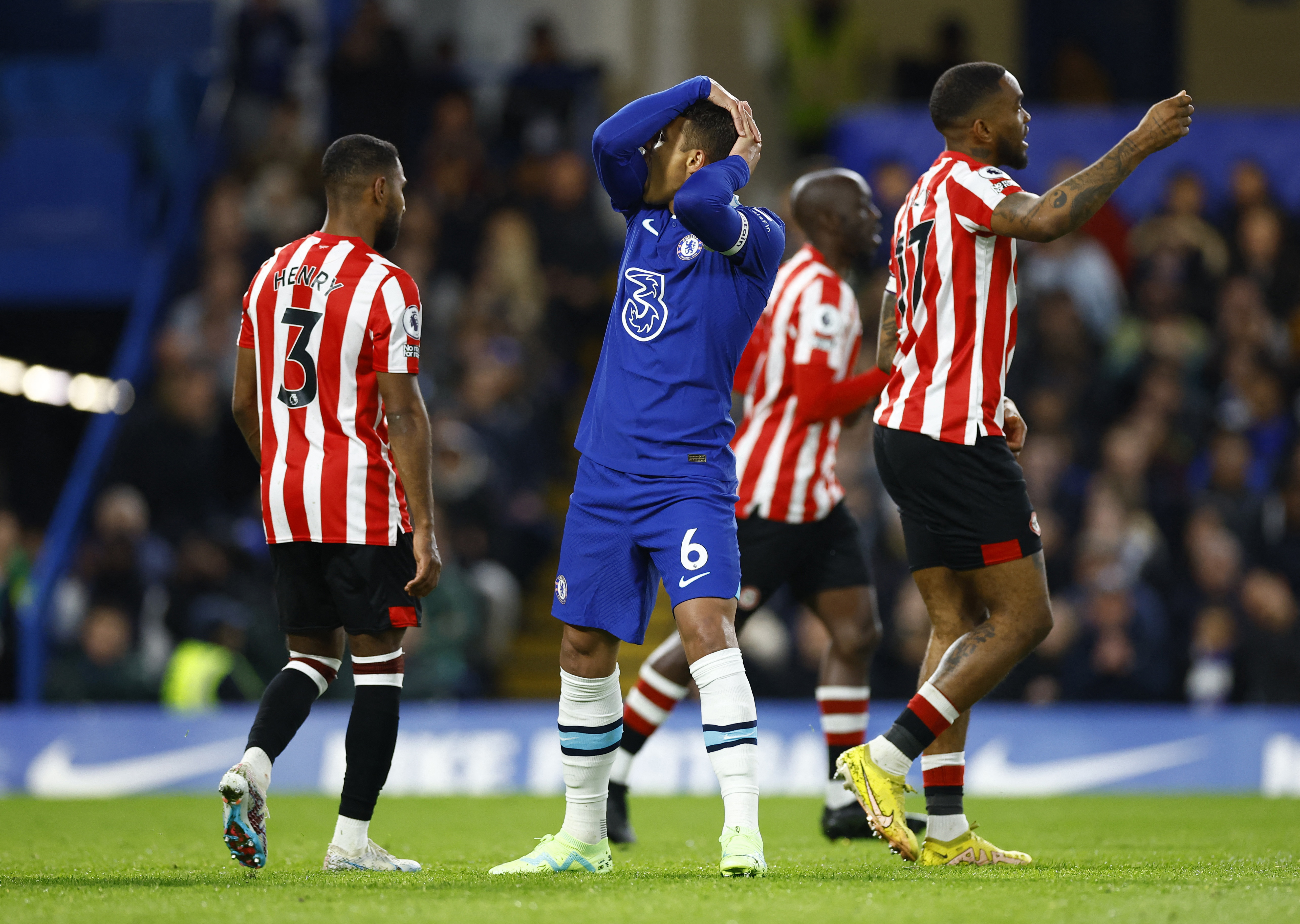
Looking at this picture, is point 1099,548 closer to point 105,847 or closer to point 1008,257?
point 1008,257

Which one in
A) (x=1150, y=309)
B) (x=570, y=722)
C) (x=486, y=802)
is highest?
(x=1150, y=309)

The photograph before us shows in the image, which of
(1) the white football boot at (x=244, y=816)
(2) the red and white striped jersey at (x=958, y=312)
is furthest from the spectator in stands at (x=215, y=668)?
(2) the red and white striped jersey at (x=958, y=312)

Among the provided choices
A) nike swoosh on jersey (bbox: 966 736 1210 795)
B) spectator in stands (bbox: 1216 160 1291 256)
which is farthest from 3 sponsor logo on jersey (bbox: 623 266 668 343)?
spectator in stands (bbox: 1216 160 1291 256)

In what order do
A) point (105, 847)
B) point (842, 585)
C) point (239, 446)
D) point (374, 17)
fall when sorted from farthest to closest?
point (374, 17) < point (239, 446) < point (842, 585) < point (105, 847)

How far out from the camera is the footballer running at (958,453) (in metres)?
5.01

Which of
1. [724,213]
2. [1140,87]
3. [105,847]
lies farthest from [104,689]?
[1140,87]

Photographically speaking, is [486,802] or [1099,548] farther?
[1099,548]

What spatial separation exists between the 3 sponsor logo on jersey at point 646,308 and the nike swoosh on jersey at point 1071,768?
5.71 meters

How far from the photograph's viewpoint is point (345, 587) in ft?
16.6

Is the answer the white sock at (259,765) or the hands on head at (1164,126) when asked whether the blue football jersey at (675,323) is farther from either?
the white sock at (259,765)

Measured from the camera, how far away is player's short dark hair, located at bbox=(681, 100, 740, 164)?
4.86 metres

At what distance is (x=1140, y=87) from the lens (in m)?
17.8

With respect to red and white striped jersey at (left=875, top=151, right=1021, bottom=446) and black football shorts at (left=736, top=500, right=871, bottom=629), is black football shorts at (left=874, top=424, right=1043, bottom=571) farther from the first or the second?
black football shorts at (left=736, top=500, right=871, bottom=629)

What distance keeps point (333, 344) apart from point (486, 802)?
4.31 meters
